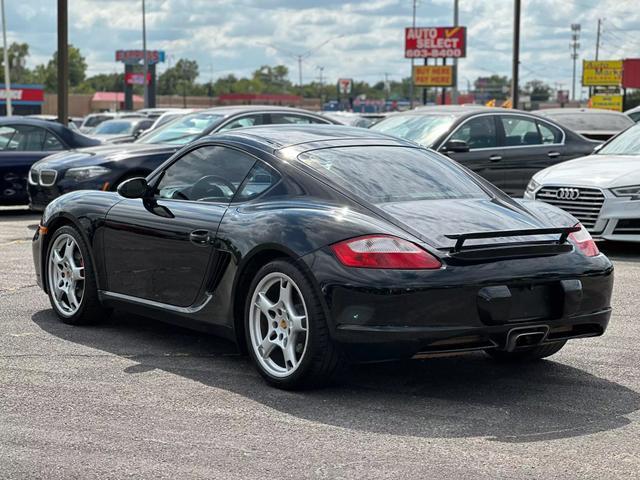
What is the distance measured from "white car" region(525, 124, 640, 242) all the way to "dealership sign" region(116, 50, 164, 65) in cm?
Answer: 10108

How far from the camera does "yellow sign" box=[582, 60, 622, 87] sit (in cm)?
8938

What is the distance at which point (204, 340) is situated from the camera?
7.30 meters

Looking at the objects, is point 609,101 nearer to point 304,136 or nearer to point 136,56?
point 136,56

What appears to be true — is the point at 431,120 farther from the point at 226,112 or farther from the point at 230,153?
the point at 230,153

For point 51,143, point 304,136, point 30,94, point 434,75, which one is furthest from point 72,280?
point 30,94

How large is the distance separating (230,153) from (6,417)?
215 centimetres

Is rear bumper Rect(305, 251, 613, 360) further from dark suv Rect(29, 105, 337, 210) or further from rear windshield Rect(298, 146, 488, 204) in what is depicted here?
dark suv Rect(29, 105, 337, 210)

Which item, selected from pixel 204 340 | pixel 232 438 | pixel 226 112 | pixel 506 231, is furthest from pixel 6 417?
pixel 226 112

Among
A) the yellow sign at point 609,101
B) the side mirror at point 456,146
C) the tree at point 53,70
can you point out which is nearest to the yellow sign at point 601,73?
the yellow sign at point 609,101

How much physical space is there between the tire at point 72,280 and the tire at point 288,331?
1.78 m

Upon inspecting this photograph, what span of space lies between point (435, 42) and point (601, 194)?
191ft

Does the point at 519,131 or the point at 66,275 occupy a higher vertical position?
the point at 519,131

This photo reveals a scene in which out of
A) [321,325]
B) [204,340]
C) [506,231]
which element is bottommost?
[204,340]

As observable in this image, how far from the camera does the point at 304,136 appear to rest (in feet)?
22.5
